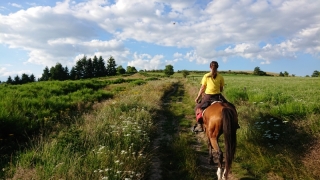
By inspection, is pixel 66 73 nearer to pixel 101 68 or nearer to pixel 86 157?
pixel 101 68

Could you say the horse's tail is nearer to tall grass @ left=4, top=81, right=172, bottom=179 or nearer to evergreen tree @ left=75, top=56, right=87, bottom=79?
tall grass @ left=4, top=81, right=172, bottom=179

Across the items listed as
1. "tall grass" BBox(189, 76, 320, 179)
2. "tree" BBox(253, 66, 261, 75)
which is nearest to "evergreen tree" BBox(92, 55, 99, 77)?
"tree" BBox(253, 66, 261, 75)

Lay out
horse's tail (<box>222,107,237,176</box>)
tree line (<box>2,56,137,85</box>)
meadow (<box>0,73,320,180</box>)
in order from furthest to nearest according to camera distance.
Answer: tree line (<box>2,56,137,85</box>)
horse's tail (<box>222,107,237,176</box>)
meadow (<box>0,73,320,180</box>)

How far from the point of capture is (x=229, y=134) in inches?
217

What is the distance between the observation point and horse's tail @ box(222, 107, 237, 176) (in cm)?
538

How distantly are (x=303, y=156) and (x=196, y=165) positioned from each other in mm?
2794

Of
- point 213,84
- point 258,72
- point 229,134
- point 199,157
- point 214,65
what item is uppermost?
point 258,72

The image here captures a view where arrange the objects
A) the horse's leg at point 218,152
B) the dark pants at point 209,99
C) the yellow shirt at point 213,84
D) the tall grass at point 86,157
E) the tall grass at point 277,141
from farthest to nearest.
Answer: the yellow shirt at point 213,84, the dark pants at point 209,99, the tall grass at point 277,141, the horse's leg at point 218,152, the tall grass at point 86,157

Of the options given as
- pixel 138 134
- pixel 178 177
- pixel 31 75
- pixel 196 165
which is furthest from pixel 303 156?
pixel 31 75

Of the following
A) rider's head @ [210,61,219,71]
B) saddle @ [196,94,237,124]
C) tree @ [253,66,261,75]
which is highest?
tree @ [253,66,261,75]

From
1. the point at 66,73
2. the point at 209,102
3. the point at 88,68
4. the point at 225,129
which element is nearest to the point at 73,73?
the point at 66,73

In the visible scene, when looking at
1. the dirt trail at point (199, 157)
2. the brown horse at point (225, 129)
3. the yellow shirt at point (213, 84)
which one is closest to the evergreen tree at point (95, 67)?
the dirt trail at point (199, 157)

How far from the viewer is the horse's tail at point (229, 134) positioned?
5.38 m

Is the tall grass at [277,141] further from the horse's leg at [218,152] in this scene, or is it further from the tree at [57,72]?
the tree at [57,72]
